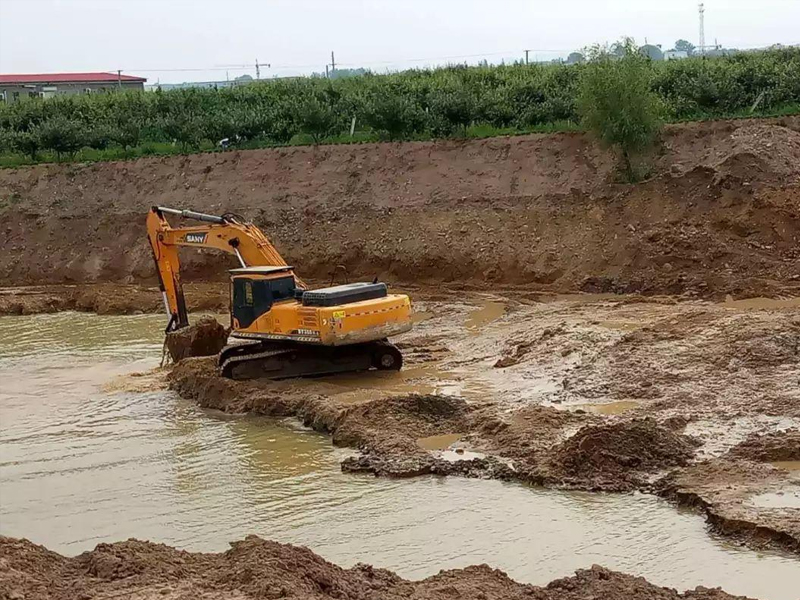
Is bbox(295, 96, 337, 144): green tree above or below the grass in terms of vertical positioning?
above

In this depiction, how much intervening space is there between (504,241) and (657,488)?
1278 cm

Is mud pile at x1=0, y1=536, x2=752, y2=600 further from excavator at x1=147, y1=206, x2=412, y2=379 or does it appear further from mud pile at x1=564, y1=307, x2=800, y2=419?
excavator at x1=147, y1=206, x2=412, y2=379

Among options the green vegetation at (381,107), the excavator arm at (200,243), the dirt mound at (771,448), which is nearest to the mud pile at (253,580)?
the dirt mound at (771,448)

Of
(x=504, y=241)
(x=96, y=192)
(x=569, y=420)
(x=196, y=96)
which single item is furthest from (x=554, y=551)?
(x=196, y=96)

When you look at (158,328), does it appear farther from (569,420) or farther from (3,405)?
(569,420)

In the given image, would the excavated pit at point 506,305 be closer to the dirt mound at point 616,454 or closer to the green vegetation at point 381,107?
the dirt mound at point 616,454

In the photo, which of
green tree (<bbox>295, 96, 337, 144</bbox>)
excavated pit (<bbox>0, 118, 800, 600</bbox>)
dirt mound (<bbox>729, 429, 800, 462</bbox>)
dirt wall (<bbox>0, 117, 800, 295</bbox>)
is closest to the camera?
excavated pit (<bbox>0, 118, 800, 600</bbox>)

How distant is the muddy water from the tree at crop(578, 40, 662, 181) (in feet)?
39.7

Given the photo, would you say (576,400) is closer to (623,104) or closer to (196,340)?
(196,340)

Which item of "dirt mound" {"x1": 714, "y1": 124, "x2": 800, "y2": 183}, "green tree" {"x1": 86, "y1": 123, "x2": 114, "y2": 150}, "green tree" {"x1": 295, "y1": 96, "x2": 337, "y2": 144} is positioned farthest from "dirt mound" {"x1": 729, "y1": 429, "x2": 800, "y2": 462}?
"green tree" {"x1": 86, "y1": 123, "x2": 114, "y2": 150}

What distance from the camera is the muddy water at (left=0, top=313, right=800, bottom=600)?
8.55 meters

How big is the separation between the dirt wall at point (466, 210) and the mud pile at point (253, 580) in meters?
12.5

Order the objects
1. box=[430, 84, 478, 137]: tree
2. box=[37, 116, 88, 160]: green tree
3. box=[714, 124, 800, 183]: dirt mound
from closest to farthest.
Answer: box=[714, 124, 800, 183]: dirt mound
box=[430, 84, 478, 137]: tree
box=[37, 116, 88, 160]: green tree

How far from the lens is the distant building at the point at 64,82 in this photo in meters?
57.3
